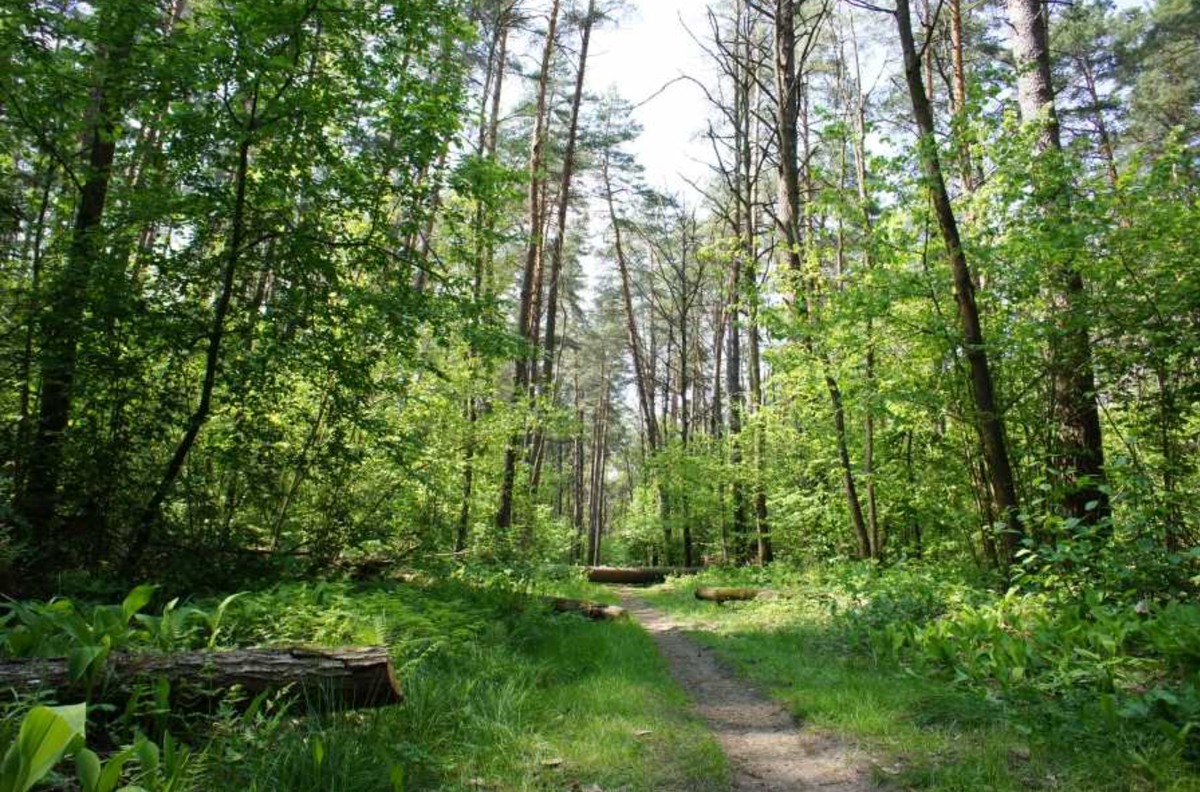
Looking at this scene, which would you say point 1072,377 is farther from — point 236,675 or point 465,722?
point 236,675

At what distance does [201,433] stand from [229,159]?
106 inches

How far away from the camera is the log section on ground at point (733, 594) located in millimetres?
10908

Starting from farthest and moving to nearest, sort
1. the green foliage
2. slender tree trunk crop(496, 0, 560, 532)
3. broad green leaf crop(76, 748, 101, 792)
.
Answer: slender tree trunk crop(496, 0, 560, 532) → broad green leaf crop(76, 748, 101, 792) → the green foliage

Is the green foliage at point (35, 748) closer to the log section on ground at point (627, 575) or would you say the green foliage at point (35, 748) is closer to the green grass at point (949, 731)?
the green grass at point (949, 731)

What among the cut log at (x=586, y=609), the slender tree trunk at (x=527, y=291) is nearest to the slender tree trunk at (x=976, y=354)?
the cut log at (x=586, y=609)

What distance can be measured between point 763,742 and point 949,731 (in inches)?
43.0

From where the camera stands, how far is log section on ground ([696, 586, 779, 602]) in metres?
10.9

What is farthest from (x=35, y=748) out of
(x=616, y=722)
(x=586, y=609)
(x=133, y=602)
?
(x=586, y=609)

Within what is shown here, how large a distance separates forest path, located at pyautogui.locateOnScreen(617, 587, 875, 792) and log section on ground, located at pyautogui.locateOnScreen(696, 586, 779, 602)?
15.9 ft

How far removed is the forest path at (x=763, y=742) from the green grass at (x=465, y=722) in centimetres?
18

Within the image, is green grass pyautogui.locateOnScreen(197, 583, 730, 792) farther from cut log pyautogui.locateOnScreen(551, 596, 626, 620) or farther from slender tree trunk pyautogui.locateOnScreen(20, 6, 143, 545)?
cut log pyautogui.locateOnScreen(551, 596, 626, 620)

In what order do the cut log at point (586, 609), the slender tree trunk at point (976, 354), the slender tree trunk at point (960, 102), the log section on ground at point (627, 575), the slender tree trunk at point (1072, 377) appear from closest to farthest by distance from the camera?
1. the slender tree trunk at point (1072, 377)
2. the slender tree trunk at point (976, 354)
3. the slender tree trunk at point (960, 102)
4. the cut log at point (586, 609)
5. the log section on ground at point (627, 575)

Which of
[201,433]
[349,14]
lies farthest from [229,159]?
[201,433]

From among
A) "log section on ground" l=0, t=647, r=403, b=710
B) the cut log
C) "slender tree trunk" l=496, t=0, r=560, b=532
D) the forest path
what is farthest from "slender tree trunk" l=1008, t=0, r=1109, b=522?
"slender tree trunk" l=496, t=0, r=560, b=532
